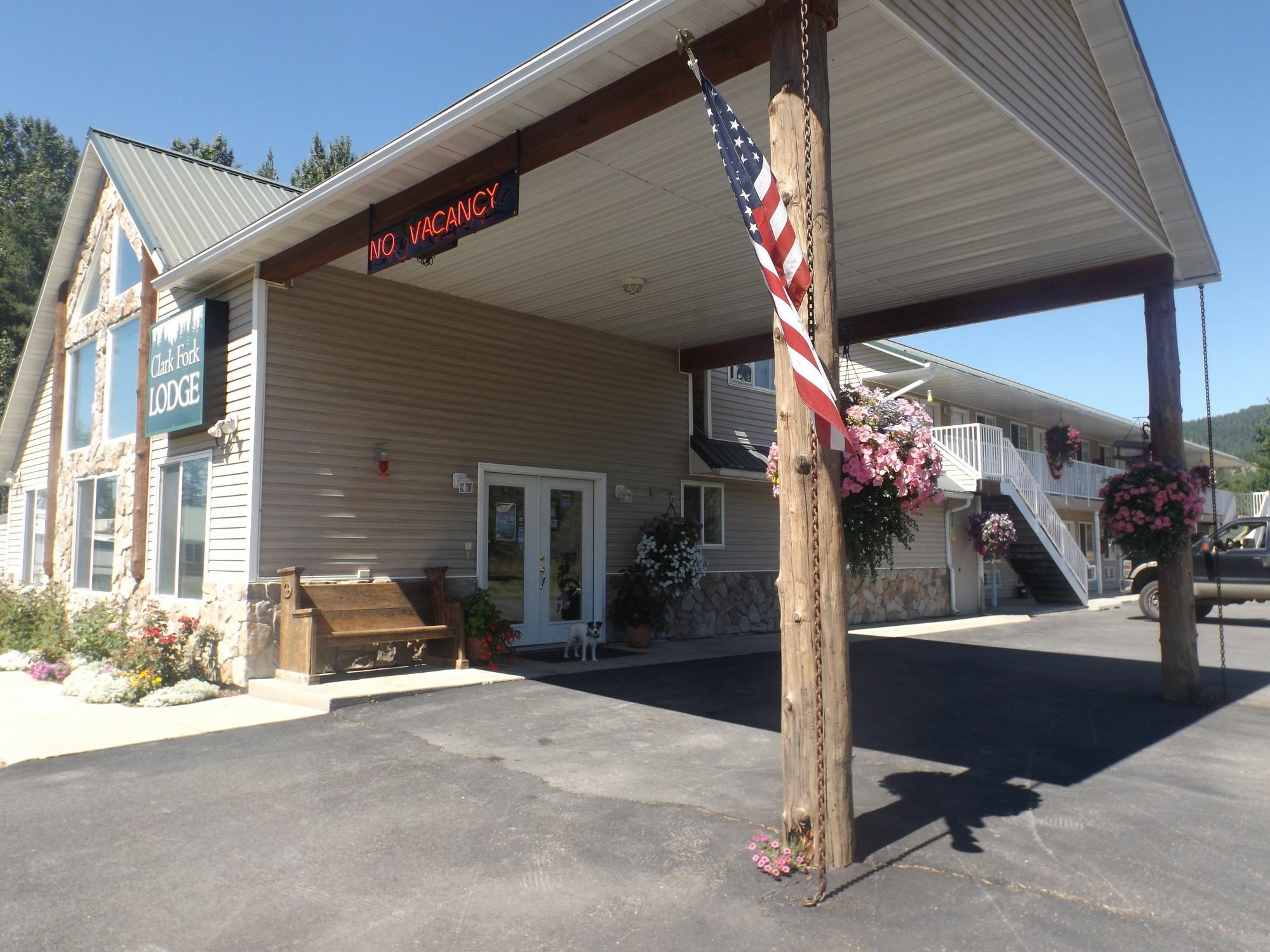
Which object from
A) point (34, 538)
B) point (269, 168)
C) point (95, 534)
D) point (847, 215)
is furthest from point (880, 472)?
point (269, 168)

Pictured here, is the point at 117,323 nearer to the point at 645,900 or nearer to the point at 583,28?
the point at 583,28

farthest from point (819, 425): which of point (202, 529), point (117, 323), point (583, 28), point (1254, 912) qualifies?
point (117, 323)

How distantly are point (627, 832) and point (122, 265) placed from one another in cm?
1187

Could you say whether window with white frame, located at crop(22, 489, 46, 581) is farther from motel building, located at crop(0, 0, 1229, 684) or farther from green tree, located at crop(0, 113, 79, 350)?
green tree, located at crop(0, 113, 79, 350)

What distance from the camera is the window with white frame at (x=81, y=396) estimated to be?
43.3ft

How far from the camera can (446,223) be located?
7207 mm

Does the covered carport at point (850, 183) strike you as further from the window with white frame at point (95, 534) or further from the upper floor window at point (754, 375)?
the upper floor window at point (754, 375)

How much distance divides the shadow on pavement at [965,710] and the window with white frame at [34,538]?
10563 mm

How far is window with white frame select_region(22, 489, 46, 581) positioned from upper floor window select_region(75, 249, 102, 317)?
329 centimetres

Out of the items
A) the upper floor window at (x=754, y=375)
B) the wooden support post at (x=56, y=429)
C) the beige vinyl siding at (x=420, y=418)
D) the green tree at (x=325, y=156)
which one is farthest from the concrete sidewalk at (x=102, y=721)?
the green tree at (x=325, y=156)

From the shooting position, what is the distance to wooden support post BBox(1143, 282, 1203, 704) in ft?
26.9

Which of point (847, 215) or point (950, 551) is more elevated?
point (847, 215)

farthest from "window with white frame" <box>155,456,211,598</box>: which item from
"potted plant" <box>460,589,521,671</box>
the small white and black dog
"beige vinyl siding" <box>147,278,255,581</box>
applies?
the small white and black dog

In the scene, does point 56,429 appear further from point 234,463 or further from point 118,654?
point 234,463
